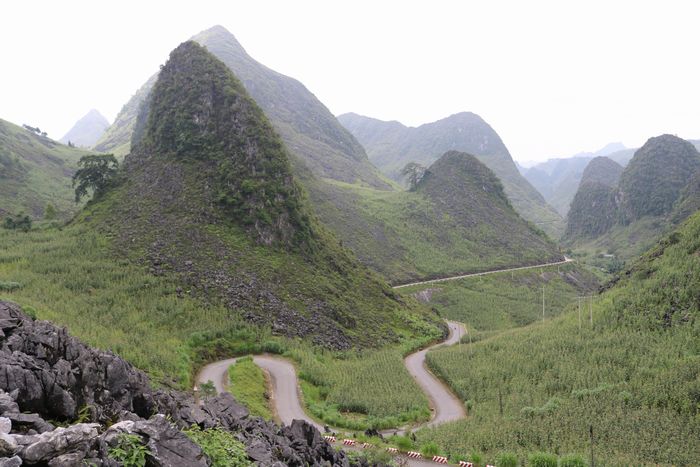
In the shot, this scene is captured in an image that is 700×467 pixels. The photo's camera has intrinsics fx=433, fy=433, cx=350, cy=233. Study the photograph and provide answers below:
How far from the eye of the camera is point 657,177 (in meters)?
181

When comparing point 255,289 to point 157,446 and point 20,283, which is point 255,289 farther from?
point 157,446

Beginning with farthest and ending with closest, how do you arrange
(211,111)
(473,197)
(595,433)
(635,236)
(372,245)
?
(635,236) → (473,197) → (372,245) → (211,111) → (595,433)

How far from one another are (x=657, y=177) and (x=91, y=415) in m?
218

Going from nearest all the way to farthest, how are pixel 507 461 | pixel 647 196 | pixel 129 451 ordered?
pixel 129 451, pixel 507 461, pixel 647 196

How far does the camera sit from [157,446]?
34.2 ft

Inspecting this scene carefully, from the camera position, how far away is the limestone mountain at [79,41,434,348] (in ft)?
169

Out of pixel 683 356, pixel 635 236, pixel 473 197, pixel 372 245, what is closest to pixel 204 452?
pixel 683 356

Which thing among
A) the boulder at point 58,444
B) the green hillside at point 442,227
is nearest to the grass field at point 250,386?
the boulder at point 58,444

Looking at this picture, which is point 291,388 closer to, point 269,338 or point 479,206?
point 269,338

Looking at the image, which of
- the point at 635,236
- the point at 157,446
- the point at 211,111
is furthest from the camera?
the point at 635,236

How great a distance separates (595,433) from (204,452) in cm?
2261

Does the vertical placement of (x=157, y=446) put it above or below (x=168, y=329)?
above

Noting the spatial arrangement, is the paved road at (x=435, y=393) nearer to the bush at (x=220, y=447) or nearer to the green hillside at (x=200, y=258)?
the green hillside at (x=200, y=258)

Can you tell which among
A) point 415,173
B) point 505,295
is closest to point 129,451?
point 505,295
